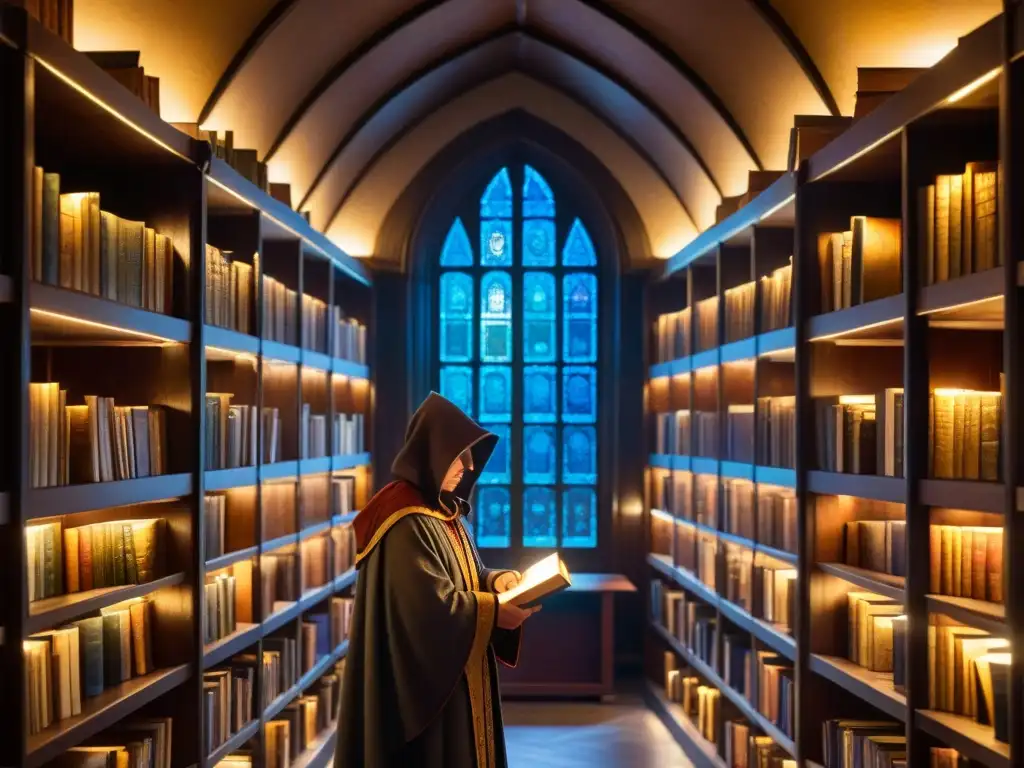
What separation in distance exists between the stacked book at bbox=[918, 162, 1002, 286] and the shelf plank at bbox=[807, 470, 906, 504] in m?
0.80

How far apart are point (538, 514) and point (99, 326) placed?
7082mm

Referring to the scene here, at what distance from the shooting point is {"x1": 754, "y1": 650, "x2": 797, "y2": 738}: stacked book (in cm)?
560

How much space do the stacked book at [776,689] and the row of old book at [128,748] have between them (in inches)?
114

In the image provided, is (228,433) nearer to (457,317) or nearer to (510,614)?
(510,614)

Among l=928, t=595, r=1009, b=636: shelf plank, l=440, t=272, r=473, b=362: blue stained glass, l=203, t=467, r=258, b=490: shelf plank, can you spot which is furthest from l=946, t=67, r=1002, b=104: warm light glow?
l=440, t=272, r=473, b=362: blue stained glass

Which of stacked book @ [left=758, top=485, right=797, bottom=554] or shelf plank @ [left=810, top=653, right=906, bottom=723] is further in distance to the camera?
stacked book @ [left=758, top=485, right=797, bottom=554]

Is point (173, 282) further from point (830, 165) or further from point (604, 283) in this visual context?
point (604, 283)

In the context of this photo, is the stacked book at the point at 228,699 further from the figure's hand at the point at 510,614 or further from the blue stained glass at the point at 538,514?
the blue stained glass at the point at 538,514

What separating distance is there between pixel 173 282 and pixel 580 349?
6.19 m

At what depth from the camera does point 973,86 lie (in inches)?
138

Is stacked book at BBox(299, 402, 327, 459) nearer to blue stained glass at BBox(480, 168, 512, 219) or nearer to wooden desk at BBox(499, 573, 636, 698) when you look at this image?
wooden desk at BBox(499, 573, 636, 698)

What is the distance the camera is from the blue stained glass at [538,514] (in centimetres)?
1062

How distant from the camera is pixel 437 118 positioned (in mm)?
10141

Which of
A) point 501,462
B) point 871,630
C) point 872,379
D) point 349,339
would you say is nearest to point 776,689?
point 871,630
